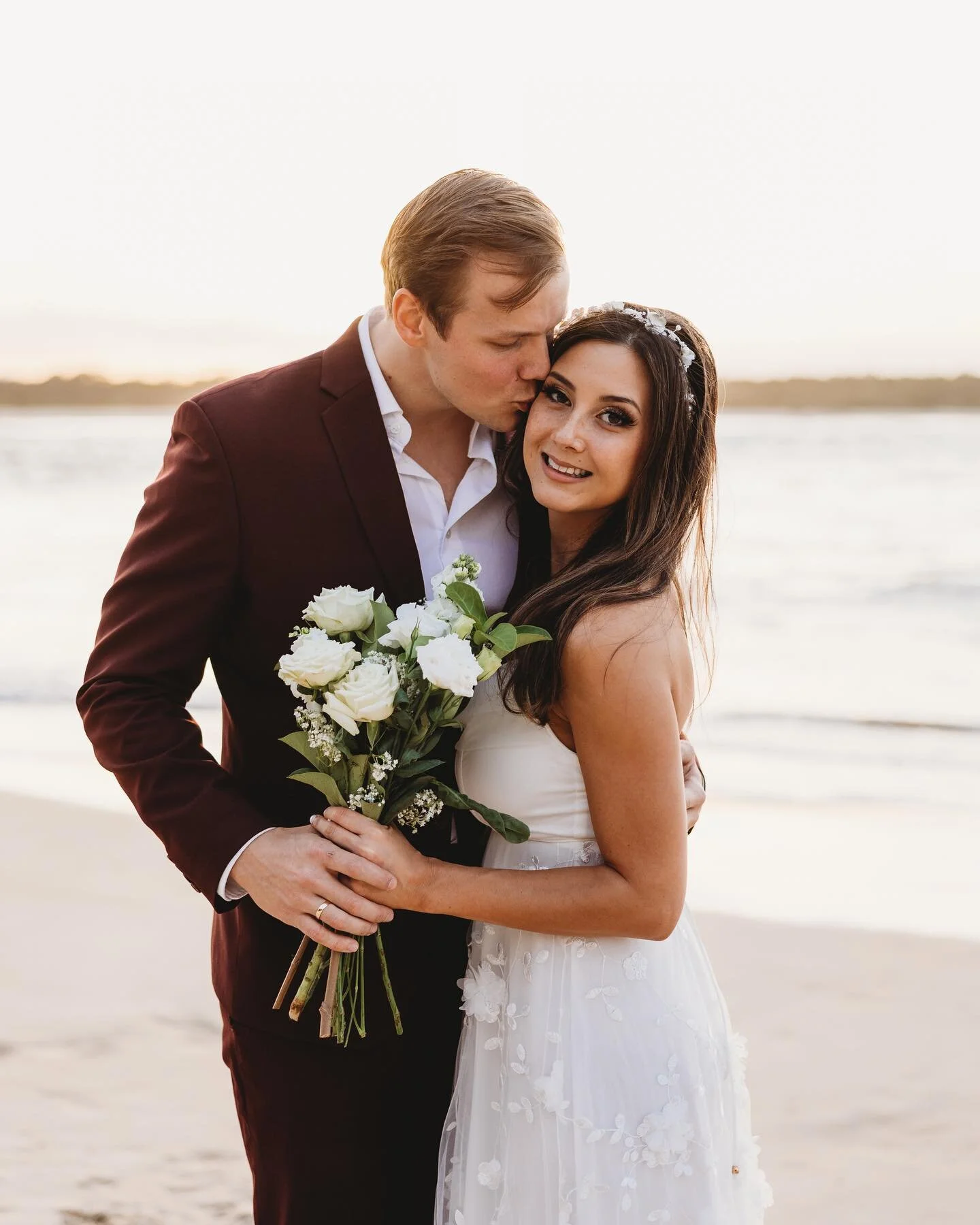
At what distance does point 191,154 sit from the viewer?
1758 cm

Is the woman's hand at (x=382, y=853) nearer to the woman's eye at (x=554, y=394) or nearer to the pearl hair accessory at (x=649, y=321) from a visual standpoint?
the woman's eye at (x=554, y=394)

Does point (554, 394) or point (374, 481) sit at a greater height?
point (554, 394)

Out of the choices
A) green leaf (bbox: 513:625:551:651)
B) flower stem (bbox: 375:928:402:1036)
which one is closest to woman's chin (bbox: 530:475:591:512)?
green leaf (bbox: 513:625:551:651)

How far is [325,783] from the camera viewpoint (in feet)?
7.88

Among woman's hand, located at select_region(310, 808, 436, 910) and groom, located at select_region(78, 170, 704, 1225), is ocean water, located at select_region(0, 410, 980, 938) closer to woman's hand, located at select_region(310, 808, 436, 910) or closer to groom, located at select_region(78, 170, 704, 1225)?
groom, located at select_region(78, 170, 704, 1225)

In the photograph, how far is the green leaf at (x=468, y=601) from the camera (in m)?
2.34

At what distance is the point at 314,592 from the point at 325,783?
1.60ft

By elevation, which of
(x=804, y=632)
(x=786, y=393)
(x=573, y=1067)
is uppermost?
(x=573, y=1067)

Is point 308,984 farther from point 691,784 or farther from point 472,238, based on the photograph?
point 472,238

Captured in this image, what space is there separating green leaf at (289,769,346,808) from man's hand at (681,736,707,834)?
2.85 ft

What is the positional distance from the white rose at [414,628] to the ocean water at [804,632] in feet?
16.9

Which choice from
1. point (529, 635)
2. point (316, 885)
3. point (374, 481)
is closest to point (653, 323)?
point (374, 481)

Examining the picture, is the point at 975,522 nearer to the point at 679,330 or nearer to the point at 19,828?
the point at 19,828

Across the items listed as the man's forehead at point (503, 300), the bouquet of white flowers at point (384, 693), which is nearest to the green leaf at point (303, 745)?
the bouquet of white flowers at point (384, 693)
